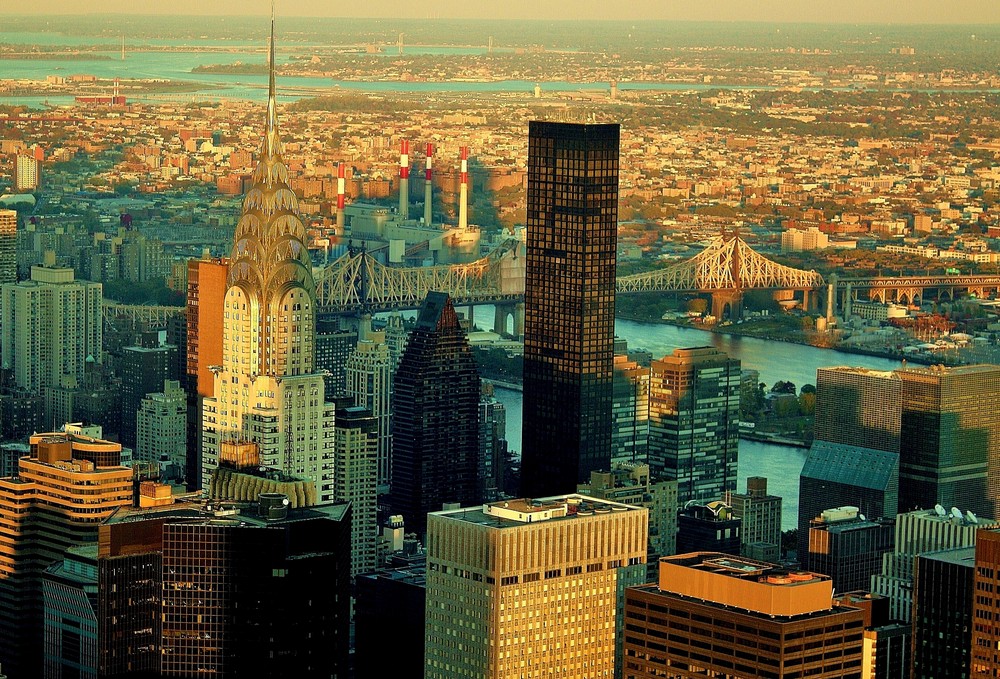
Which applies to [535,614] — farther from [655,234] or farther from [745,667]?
[655,234]

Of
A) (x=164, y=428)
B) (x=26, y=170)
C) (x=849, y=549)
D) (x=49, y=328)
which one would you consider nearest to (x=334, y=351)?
(x=164, y=428)

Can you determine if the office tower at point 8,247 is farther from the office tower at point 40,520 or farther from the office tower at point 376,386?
the office tower at point 40,520

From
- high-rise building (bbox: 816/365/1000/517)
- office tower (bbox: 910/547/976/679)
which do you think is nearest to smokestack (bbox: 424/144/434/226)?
high-rise building (bbox: 816/365/1000/517)

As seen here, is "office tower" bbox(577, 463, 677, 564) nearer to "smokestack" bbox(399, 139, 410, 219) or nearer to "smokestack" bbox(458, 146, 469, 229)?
"smokestack" bbox(458, 146, 469, 229)

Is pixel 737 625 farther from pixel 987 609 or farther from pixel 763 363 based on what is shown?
pixel 763 363

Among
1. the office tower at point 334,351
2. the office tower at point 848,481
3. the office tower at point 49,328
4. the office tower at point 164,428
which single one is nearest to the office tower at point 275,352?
the office tower at point 164,428

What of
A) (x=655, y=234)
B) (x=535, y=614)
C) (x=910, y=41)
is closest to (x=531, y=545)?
(x=535, y=614)
